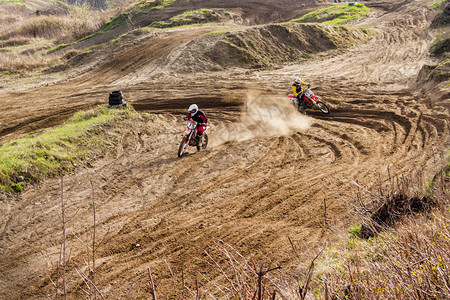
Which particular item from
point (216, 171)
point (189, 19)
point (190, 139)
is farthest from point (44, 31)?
point (216, 171)

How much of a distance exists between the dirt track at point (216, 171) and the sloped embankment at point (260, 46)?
2.93 m

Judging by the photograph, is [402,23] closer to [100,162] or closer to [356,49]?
[356,49]

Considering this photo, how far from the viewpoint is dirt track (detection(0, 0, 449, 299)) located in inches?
272

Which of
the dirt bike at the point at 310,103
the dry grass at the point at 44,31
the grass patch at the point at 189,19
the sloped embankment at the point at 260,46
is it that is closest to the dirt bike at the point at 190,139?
the dirt bike at the point at 310,103

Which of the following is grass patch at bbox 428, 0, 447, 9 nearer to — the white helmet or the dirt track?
the dirt track

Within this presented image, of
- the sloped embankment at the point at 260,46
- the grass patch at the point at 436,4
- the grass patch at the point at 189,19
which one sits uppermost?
the grass patch at the point at 436,4

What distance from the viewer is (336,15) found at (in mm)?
40188

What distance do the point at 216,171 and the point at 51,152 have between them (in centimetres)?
516

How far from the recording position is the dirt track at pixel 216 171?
6910mm

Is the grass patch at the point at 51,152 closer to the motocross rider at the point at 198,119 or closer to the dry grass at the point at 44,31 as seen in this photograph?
the motocross rider at the point at 198,119

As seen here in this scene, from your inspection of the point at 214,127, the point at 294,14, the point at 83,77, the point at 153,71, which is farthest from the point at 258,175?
the point at 294,14

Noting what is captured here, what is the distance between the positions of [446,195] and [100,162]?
9633 millimetres

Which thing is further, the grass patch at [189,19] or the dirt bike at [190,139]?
the grass patch at [189,19]

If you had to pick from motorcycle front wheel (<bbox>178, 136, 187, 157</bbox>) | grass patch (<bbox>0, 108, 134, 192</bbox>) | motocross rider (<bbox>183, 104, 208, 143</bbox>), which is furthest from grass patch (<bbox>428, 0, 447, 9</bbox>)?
grass patch (<bbox>0, 108, 134, 192</bbox>)
